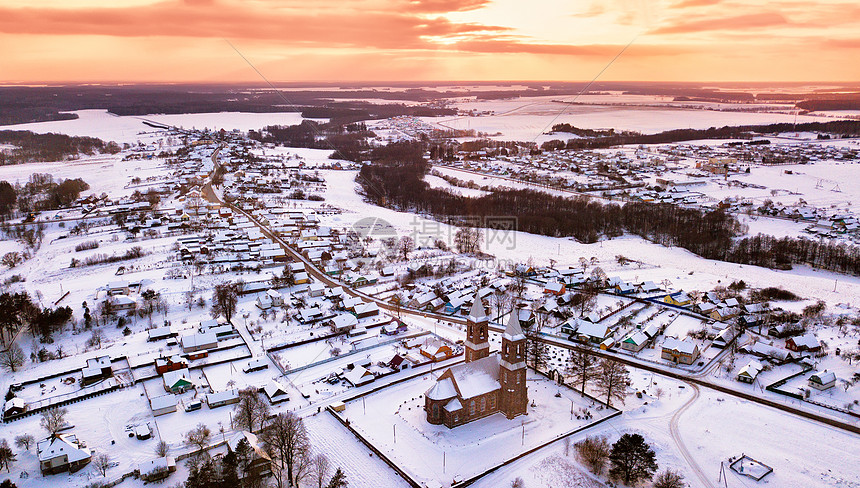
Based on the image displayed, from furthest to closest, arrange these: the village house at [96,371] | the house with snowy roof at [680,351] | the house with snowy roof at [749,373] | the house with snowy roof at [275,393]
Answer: the house with snowy roof at [680,351] → the house with snowy roof at [749,373] → the village house at [96,371] → the house with snowy roof at [275,393]

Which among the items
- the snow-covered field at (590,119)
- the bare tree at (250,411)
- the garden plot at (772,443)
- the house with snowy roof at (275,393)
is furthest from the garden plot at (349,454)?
the snow-covered field at (590,119)

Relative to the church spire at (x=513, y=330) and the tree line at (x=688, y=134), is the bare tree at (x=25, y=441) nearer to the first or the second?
the church spire at (x=513, y=330)

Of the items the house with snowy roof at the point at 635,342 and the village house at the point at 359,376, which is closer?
the village house at the point at 359,376

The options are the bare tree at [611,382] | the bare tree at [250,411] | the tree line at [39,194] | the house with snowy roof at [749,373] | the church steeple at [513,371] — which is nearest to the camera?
the church steeple at [513,371]

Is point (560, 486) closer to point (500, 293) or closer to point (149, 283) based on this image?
point (500, 293)

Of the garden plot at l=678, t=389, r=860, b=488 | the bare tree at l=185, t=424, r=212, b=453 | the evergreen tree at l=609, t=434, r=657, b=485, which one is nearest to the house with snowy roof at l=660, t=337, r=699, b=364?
the garden plot at l=678, t=389, r=860, b=488

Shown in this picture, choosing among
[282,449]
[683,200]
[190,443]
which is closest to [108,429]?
[190,443]

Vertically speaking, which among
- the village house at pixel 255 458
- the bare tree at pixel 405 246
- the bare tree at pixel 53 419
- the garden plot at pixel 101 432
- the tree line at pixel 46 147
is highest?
the tree line at pixel 46 147

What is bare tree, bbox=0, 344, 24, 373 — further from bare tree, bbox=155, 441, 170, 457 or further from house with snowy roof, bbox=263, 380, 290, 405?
house with snowy roof, bbox=263, 380, 290, 405
